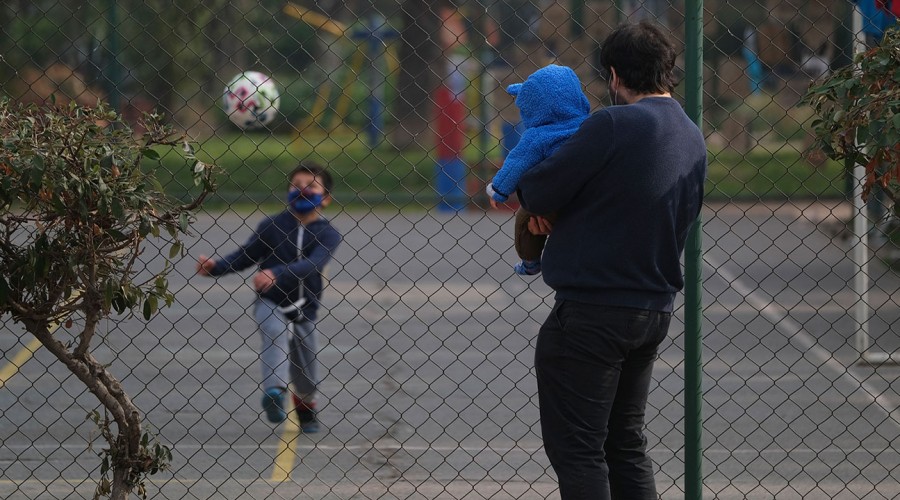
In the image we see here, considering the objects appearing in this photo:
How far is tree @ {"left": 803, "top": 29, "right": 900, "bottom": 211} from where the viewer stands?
3609 millimetres

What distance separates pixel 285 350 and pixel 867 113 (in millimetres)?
3749

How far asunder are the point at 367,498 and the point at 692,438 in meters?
1.56

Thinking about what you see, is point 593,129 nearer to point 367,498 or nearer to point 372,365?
point 367,498

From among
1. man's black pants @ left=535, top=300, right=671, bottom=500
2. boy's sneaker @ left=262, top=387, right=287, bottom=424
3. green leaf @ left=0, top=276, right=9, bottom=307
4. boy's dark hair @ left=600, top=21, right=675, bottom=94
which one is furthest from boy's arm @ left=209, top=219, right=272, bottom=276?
boy's dark hair @ left=600, top=21, right=675, bottom=94

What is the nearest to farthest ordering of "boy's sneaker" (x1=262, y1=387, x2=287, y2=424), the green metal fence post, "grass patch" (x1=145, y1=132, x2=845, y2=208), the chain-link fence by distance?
1. the green metal fence post
2. the chain-link fence
3. "boy's sneaker" (x1=262, y1=387, x2=287, y2=424)
4. "grass patch" (x1=145, y1=132, x2=845, y2=208)

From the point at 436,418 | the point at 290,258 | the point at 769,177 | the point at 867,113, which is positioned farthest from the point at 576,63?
the point at 867,113

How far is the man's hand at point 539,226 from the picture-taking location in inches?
135

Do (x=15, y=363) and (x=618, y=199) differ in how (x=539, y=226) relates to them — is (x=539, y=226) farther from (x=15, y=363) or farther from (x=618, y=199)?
(x=15, y=363)

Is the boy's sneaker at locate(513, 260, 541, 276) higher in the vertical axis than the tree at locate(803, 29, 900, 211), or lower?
lower

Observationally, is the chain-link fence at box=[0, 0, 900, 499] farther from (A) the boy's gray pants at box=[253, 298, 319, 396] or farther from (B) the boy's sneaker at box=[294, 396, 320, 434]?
(A) the boy's gray pants at box=[253, 298, 319, 396]

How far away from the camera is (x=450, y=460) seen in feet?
18.7

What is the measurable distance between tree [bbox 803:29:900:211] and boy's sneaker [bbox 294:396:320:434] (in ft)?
11.0

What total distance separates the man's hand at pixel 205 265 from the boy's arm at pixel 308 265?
357 millimetres

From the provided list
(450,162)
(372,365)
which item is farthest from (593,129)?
(450,162)
